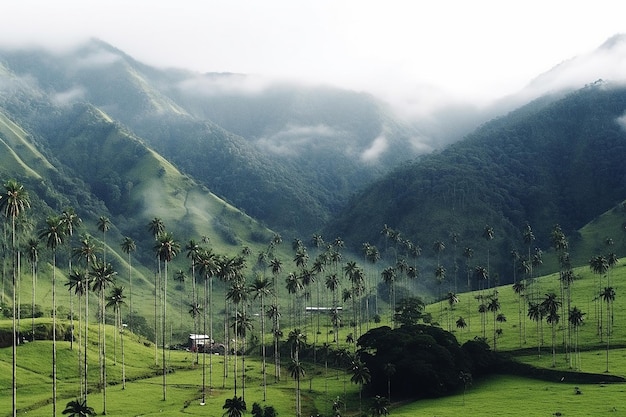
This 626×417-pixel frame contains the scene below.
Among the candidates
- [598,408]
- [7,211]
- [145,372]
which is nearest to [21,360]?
[145,372]

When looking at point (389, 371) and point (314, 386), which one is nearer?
point (389, 371)

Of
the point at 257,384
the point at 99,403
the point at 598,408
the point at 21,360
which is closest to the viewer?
the point at 598,408

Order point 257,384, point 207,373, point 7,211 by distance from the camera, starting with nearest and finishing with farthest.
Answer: point 7,211 < point 257,384 < point 207,373

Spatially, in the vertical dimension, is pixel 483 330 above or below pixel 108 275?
below

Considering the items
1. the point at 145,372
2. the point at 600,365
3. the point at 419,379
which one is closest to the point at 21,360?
the point at 145,372

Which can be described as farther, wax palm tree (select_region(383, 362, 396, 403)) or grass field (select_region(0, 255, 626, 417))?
wax palm tree (select_region(383, 362, 396, 403))

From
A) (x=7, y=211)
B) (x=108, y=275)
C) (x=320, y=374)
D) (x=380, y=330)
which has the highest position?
(x=7, y=211)

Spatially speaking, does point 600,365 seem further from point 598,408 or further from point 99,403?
point 99,403

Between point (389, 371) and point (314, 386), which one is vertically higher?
point (389, 371)

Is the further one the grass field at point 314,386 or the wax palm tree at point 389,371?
the wax palm tree at point 389,371

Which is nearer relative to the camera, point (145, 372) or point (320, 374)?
point (145, 372)
